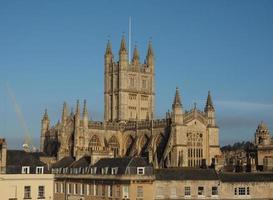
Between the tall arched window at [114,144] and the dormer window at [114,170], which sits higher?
the tall arched window at [114,144]

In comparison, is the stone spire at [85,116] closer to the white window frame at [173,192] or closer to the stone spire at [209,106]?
the stone spire at [209,106]

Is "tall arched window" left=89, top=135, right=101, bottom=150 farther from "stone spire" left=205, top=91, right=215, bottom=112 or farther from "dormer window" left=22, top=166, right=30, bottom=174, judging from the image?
"dormer window" left=22, top=166, right=30, bottom=174

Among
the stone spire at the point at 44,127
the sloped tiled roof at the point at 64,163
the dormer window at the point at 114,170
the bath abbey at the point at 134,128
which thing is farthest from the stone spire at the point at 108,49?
the dormer window at the point at 114,170

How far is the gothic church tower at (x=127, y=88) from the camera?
118m

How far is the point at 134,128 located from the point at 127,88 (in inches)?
537

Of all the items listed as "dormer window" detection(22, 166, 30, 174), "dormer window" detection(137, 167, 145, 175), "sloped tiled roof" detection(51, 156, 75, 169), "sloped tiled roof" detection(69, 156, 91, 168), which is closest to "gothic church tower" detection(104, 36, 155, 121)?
"sloped tiled roof" detection(51, 156, 75, 169)

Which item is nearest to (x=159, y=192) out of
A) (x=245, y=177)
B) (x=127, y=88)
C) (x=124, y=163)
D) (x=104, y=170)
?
(x=124, y=163)

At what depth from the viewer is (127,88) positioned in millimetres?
118500

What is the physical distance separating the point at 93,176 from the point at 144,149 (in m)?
34.6

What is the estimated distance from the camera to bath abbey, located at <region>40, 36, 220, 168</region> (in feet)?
312

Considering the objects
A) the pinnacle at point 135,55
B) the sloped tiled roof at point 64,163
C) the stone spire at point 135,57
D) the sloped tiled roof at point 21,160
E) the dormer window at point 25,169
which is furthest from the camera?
the pinnacle at point 135,55

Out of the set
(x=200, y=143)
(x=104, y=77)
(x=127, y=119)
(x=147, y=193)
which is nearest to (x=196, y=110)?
(x=200, y=143)

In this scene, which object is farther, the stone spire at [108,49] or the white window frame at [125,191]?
the stone spire at [108,49]

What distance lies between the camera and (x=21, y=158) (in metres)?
68.9
